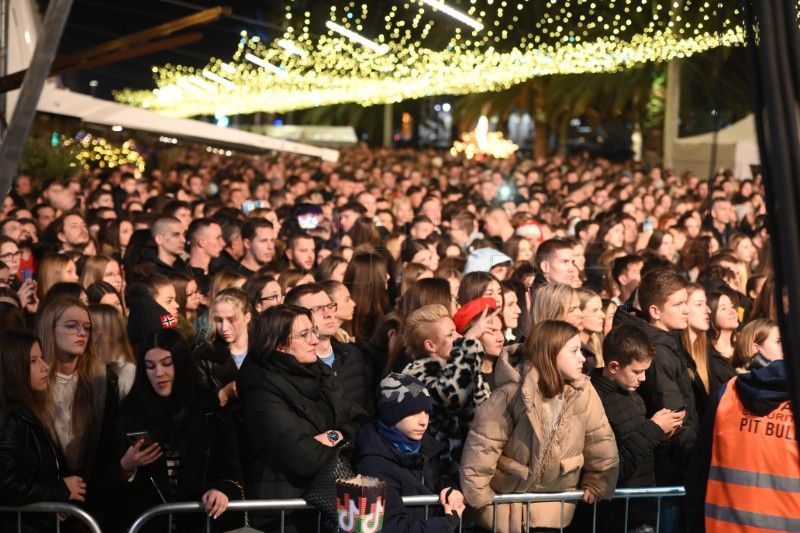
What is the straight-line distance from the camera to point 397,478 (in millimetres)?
5230

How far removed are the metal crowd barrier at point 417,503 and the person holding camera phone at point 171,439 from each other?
0.26 metres

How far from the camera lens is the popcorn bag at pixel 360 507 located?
4.33 m

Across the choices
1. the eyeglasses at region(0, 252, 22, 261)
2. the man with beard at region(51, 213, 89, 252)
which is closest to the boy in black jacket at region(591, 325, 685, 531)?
A: the eyeglasses at region(0, 252, 22, 261)

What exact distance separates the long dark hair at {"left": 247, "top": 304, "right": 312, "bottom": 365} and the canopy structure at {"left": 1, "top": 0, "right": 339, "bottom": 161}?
43.2 ft

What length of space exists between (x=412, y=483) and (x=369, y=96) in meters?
32.6

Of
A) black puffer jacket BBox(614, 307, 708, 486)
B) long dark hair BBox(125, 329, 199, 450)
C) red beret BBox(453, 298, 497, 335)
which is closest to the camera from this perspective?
long dark hair BBox(125, 329, 199, 450)

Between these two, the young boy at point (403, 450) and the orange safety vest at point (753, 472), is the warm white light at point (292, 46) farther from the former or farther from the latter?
the orange safety vest at point (753, 472)

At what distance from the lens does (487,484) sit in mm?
5348

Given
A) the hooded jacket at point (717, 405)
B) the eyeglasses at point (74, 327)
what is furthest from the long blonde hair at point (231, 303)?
the hooded jacket at point (717, 405)

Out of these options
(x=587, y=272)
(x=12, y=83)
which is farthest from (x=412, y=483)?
(x=587, y=272)

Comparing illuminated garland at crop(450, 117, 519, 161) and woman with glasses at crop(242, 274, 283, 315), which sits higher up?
illuminated garland at crop(450, 117, 519, 161)

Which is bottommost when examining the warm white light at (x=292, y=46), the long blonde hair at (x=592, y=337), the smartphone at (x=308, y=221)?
the long blonde hair at (x=592, y=337)

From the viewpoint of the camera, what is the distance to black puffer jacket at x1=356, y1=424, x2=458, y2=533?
501 centimetres

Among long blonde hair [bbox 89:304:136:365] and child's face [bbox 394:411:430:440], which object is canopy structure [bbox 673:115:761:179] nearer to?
long blonde hair [bbox 89:304:136:365]
